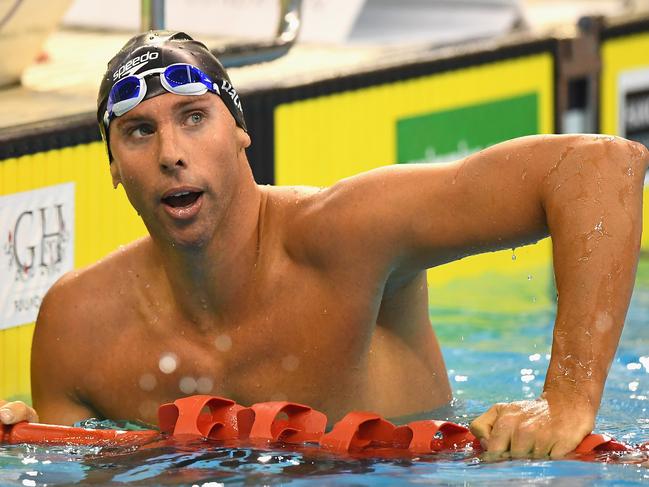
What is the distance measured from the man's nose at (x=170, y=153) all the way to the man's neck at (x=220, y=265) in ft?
0.59

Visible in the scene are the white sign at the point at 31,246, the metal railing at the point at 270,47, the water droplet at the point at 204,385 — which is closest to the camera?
the water droplet at the point at 204,385

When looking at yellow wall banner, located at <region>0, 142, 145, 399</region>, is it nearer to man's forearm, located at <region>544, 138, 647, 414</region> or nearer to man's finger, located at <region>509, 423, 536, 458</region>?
man's forearm, located at <region>544, 138, 647, 414</region>

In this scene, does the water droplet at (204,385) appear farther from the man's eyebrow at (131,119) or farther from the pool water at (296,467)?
the man's eyebrow at (131,119)

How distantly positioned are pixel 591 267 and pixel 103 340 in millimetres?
1004

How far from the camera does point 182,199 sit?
102 inches

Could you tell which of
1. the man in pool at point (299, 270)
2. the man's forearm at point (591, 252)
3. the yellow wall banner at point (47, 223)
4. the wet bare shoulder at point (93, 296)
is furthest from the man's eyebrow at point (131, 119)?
the yellow wall banner at point (47, 223)

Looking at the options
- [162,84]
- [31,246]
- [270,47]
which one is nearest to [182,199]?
[162,84]

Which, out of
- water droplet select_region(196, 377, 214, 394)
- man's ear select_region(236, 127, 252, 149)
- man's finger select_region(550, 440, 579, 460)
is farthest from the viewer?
water droplet select_region(196, 377, 214, 394)

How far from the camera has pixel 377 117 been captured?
4738mm

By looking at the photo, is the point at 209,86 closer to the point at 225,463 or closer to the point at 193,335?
the point at 193,335

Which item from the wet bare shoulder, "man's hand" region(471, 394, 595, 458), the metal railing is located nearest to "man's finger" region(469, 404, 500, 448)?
"man's hand" region(471, 394, 595, 458)

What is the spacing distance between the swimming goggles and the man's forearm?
645 millimetres

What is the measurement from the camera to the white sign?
12.3ft

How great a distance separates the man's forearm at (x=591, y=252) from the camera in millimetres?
2320
